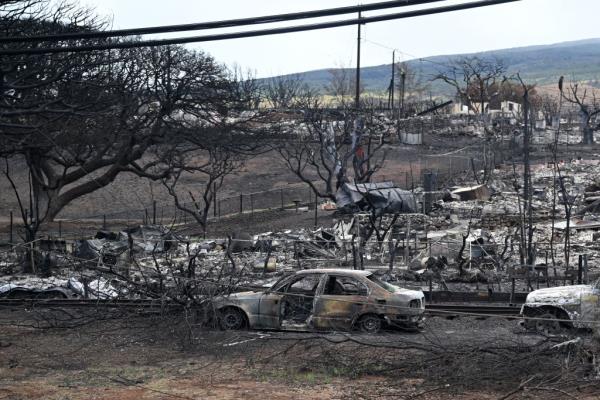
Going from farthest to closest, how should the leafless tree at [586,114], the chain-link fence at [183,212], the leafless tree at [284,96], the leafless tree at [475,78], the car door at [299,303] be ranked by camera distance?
the leafless tree at [475,78] → the leafless tree at [284,96] → the leafless tree at [586,114] → the chain-link fence at [183,212] → the car door at [299,303]

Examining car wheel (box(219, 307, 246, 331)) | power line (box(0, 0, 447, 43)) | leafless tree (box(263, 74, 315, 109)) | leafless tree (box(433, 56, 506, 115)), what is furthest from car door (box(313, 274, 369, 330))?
leafless tree (box(433, 56, 506, 115))

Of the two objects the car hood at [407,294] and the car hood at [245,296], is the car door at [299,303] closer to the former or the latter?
the car hood at [245,296]

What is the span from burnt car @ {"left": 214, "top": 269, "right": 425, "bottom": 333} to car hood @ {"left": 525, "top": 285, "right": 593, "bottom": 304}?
2141 millimetres

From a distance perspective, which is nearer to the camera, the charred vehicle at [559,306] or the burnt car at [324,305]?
the charred vehicle at [559,306]

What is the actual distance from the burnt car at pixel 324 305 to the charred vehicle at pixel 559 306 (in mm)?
2033

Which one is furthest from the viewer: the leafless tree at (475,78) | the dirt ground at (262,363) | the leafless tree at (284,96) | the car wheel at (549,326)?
the leafless tree at (475,78)

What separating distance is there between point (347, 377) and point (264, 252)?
14374 millimetres

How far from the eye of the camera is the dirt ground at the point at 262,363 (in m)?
12.5

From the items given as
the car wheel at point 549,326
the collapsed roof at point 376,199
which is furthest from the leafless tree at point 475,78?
the car wheel at point 549,326

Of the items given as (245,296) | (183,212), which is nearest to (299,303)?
(245,296)

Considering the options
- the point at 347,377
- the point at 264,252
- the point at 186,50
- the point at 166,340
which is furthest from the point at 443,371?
the point at 186,50

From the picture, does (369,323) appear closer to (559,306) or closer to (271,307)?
(271,307)

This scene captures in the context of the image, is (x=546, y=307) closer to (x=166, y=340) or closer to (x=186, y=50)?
(x=166, y=340)

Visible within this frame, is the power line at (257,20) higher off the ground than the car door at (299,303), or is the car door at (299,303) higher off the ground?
the power line at (257,20)
